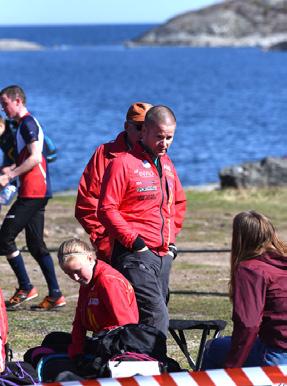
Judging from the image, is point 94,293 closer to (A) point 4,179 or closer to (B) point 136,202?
(B) point 136,202

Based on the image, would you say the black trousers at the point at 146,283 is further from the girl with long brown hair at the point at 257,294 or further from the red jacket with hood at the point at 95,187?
the girl with long brown hair at the point at 257,294

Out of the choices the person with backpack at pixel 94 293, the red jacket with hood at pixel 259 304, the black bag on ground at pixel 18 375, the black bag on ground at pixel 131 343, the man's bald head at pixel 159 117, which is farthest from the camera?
the man's bald head at pixel 159 117

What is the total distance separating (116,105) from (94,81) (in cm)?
2757

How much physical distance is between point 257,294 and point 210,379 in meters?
0.57

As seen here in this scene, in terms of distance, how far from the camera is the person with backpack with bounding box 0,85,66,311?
958 centimetres

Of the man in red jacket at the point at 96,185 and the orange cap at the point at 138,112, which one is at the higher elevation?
the orange cap at the point at 138,112

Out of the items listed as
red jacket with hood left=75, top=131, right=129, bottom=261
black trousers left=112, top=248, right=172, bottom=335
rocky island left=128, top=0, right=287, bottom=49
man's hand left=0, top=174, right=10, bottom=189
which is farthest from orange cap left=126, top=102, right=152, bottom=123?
rocky island left=128, top=0, right=287, bottom=49

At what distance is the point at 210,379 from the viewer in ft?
19.7

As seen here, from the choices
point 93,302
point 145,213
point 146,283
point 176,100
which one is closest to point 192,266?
point 145,213

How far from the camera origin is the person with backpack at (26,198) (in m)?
9.58

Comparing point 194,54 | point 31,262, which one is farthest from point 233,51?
point 31,262

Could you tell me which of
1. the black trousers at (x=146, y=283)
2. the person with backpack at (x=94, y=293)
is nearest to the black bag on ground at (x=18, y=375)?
the person with backpack at (x=94, y=293)

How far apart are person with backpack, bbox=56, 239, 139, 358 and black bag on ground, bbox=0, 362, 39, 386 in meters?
0.31

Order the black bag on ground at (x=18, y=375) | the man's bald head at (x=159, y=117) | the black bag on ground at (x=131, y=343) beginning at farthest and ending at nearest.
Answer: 1. the man's bald head at (x=159, y=117)
2. the black bag on ground at (x=131, y=343)
3. the black bag on ground at (x=18, y=375)
